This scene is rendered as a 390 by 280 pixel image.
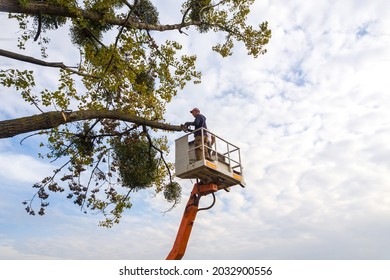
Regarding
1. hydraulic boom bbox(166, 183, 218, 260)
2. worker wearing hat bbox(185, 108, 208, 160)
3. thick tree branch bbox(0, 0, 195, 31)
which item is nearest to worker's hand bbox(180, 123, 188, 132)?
worker wearing hat bbox(185, 108, 208, 160)

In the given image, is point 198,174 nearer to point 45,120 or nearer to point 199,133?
point 199,133

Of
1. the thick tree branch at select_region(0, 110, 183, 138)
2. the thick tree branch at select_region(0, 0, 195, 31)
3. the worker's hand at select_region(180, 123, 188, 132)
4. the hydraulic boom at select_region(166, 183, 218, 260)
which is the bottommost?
the hydraulic boom at select_region(166, 183, 218, 260)

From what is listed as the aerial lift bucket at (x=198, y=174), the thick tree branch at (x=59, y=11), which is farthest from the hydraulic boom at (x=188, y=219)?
the thick tree branch at (x=59, y=11)

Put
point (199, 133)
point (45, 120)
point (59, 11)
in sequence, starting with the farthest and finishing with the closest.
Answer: point (59, 11), point (199, 133), point (45, 120)

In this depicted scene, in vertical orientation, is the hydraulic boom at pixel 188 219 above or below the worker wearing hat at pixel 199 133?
below

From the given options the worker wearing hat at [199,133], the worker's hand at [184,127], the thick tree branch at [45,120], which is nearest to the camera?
the thick tree branch at [45,120]

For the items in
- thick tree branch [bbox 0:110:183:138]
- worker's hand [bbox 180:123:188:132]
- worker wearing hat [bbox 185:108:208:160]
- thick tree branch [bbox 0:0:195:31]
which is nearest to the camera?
thick tree branch [bbox 0:110:183:138]

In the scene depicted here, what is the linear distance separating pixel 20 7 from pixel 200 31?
609 centimetres

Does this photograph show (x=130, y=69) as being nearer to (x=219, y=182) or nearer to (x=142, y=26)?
(x=142, y=26)

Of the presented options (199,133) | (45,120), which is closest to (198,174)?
(199,133)

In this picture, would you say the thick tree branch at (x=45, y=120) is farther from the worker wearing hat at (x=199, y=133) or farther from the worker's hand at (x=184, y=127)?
the worker wearing hat at (x=199, y=133)

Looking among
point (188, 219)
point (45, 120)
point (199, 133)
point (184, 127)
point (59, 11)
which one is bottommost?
point (188, 219)

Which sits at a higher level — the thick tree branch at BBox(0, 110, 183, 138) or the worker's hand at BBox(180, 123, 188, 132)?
the worker's hand at BBox(180, 123, 188, 132)

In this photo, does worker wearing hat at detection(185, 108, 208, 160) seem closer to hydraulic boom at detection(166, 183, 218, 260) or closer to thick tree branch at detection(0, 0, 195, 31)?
hydraulic boom at detection(166, 183, 218, 260)
